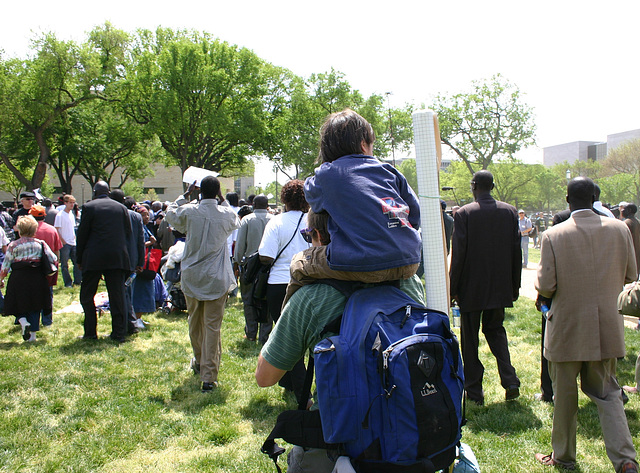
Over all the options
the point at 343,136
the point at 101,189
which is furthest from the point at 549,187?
the point at 343,136

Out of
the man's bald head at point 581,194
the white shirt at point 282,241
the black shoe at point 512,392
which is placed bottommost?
the black shoe at point 512,392

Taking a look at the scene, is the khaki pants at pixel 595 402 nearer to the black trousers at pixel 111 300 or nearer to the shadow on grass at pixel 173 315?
the black trousers at pixel 111 300

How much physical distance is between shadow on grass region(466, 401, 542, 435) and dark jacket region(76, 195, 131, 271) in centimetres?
509

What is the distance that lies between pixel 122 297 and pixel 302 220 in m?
3.73

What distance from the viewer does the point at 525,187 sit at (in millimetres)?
53375

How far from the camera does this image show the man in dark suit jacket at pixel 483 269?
4523 millimetres

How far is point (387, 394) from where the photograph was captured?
1.46m

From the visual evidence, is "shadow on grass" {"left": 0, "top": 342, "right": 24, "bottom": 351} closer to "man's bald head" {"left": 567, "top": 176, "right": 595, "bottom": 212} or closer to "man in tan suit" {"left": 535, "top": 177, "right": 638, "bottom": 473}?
"man in tan suit" {"left": 535, "top": 177, "right": 638, "bottom": 473}

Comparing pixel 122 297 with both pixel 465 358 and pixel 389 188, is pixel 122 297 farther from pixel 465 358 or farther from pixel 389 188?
pixel 389 188

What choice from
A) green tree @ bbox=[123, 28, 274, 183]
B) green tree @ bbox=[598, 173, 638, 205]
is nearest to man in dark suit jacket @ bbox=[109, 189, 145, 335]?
green tree @ bbox=[123, 28, 274, 183]

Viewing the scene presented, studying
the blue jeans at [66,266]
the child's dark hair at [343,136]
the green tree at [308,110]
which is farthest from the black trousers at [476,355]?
the green tree at [308,110]

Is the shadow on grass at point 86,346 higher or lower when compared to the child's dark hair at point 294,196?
lower

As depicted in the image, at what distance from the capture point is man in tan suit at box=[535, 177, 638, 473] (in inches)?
128

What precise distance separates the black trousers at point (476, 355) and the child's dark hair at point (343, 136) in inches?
128
